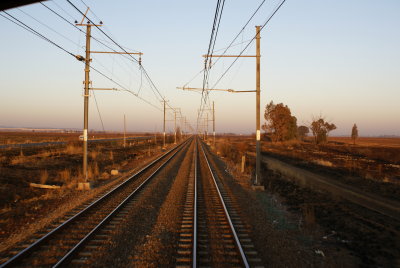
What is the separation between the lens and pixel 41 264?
527 cm

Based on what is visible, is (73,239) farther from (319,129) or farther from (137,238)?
(319,129)

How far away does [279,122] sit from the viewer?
74.8 metres

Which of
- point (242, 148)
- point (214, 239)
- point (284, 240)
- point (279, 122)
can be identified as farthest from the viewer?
point (279, 122)

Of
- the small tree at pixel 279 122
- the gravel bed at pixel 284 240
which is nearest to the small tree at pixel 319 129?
the small tree at pixel 279 122

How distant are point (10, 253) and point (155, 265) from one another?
3292 millimetres

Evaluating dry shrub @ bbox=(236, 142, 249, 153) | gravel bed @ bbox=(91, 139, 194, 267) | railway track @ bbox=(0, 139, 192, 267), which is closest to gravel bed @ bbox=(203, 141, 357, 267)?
gravel bed @ bbox=(91, 139, 194, 267)

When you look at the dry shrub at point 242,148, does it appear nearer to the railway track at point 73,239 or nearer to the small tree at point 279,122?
the small tree at point 279,122

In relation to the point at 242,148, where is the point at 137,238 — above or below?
below

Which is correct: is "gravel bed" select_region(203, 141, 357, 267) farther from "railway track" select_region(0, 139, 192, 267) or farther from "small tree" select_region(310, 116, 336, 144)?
"small tree" select_region(310, 116, 336, 144)

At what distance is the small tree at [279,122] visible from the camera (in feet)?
245

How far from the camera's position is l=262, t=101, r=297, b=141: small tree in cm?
7469

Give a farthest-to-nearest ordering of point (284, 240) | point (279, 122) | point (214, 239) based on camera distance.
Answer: point (279, 122), point (284, 240), point (214, 239)

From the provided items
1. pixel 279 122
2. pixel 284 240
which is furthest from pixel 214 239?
pixel 279 122

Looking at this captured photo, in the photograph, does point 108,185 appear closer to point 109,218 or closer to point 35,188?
point 35,188
